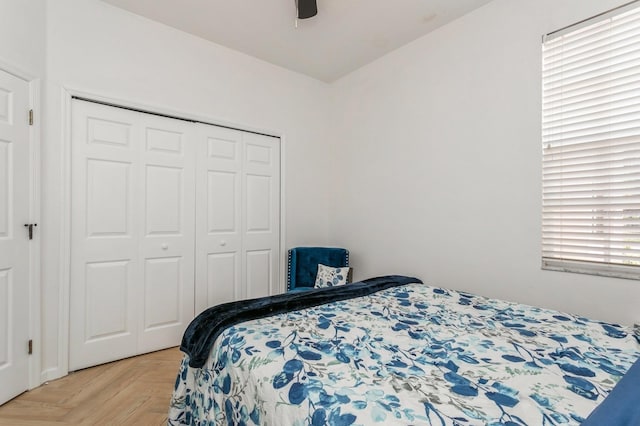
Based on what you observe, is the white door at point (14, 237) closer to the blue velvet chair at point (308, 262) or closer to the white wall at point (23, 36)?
the white wall at point (23, 36)

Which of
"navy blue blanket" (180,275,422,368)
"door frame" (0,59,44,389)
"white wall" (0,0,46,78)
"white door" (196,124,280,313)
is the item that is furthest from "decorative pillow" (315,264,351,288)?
"white wall" (0,0,46,78)

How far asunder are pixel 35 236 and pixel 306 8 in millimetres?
2493

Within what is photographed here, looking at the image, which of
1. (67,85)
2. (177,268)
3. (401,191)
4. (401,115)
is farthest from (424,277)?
(67,85)

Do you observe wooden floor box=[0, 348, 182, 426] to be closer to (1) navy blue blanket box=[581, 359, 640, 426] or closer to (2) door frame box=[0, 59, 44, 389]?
(2) door frame box=[0, 59, 44, 389]

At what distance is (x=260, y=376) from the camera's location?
1046 millimetres

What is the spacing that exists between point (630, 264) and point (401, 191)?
1.65m

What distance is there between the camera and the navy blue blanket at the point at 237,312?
1384 millimetres

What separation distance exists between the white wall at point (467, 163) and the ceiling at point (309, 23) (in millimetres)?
190

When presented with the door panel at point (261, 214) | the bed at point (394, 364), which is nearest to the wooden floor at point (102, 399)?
the bed at point (394, 364)

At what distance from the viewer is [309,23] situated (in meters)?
2.63

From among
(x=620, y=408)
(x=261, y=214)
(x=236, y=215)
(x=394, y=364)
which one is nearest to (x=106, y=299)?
(x=236, y=215)

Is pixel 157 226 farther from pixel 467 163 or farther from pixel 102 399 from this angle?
pixel 467 163

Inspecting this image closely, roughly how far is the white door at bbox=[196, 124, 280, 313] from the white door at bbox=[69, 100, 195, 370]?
131 mm

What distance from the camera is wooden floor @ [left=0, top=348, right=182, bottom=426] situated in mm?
1785
